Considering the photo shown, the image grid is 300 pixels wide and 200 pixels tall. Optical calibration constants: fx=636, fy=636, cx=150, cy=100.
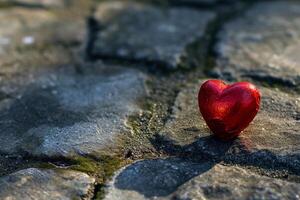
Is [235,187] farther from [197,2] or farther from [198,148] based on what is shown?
[197,2]

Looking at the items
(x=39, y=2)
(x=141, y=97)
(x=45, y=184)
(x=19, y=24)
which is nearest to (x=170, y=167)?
(x=45, y=184)

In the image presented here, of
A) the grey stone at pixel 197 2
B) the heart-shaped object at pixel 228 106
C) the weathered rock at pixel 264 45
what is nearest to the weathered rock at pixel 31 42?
the grey stone at pixel 197 2

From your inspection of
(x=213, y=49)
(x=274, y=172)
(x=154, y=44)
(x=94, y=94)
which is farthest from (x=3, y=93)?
(x=274, y=172)

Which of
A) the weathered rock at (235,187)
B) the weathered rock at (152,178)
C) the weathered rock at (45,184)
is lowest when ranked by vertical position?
the weathered rock at (45,184)

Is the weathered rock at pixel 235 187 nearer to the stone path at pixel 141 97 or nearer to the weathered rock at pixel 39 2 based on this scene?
the stone path at pixel 141 97

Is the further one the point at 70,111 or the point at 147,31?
the point at 147,31

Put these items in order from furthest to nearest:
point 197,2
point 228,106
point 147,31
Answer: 1. point 197,2
2. point 147,31
3. point 228,106
